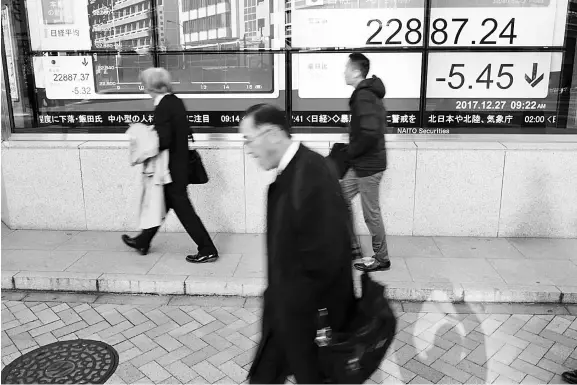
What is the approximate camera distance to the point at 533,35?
6020 mm

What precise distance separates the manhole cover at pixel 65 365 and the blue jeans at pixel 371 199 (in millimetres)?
2432

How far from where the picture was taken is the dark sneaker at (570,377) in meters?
3.60

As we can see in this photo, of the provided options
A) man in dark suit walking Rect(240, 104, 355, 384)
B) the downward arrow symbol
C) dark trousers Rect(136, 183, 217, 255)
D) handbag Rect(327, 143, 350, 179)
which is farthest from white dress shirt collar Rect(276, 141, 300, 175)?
the downward arrow symbol

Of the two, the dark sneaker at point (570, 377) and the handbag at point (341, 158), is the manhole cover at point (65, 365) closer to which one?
the handbag at point (341, 158)

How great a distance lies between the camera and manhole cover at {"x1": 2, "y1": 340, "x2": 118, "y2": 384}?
3756mm

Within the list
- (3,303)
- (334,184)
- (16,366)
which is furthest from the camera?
(3,303)

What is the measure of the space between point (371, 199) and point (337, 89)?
1745 mm

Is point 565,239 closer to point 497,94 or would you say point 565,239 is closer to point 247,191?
point 497,94

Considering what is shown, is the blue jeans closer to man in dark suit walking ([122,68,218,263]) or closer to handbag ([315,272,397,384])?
man in dark suit walking ([122,68,218,263])

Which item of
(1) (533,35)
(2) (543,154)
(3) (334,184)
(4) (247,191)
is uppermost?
(1) (533,35)

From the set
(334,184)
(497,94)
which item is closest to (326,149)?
(497,94)

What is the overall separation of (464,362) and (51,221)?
5011mm

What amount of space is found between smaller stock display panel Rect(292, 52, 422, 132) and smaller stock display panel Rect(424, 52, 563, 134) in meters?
0.21

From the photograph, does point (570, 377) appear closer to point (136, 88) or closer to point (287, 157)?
point (287, 157)
